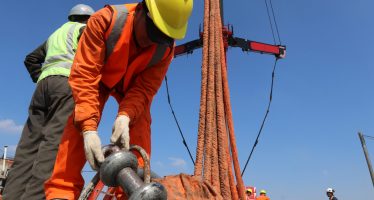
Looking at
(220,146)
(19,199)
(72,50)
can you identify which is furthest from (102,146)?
(220,146)

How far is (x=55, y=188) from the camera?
66.5 inches

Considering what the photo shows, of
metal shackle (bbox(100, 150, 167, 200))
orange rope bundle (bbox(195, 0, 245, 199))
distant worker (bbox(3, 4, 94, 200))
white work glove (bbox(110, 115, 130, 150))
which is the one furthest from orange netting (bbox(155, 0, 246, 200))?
metal shackle (bbox(100, 150, 167, 200))

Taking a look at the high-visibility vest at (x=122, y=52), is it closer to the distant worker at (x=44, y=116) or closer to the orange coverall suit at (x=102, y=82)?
the orange coverall suit at (x=102, y=82)

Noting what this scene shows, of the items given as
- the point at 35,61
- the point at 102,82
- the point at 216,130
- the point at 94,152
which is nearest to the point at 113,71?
the point at 102,82

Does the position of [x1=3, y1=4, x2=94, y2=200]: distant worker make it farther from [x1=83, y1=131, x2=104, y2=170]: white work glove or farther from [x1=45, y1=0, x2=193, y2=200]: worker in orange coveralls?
[x1=83, y1=131, x2=104, y2=170]: white work glove

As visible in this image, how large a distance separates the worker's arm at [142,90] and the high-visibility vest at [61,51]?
0.66 meters

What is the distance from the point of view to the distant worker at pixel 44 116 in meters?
2.07

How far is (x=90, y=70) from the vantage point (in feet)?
5.81

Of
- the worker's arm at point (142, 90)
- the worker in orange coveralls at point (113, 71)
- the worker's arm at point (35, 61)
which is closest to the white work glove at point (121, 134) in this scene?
the worker in orange coveralls at point (113, 71)

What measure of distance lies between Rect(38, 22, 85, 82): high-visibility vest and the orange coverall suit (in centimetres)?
66

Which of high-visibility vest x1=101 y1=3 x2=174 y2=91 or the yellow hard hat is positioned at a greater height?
the yellow hard hat

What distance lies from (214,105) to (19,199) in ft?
9.28

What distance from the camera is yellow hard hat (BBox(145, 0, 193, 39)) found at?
1.68m

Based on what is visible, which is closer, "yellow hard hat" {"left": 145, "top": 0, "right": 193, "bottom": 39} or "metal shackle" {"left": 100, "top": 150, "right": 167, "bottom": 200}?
"metal shackle" {"left": 100, "top": 150, "right": 167, "bottom": 200}
